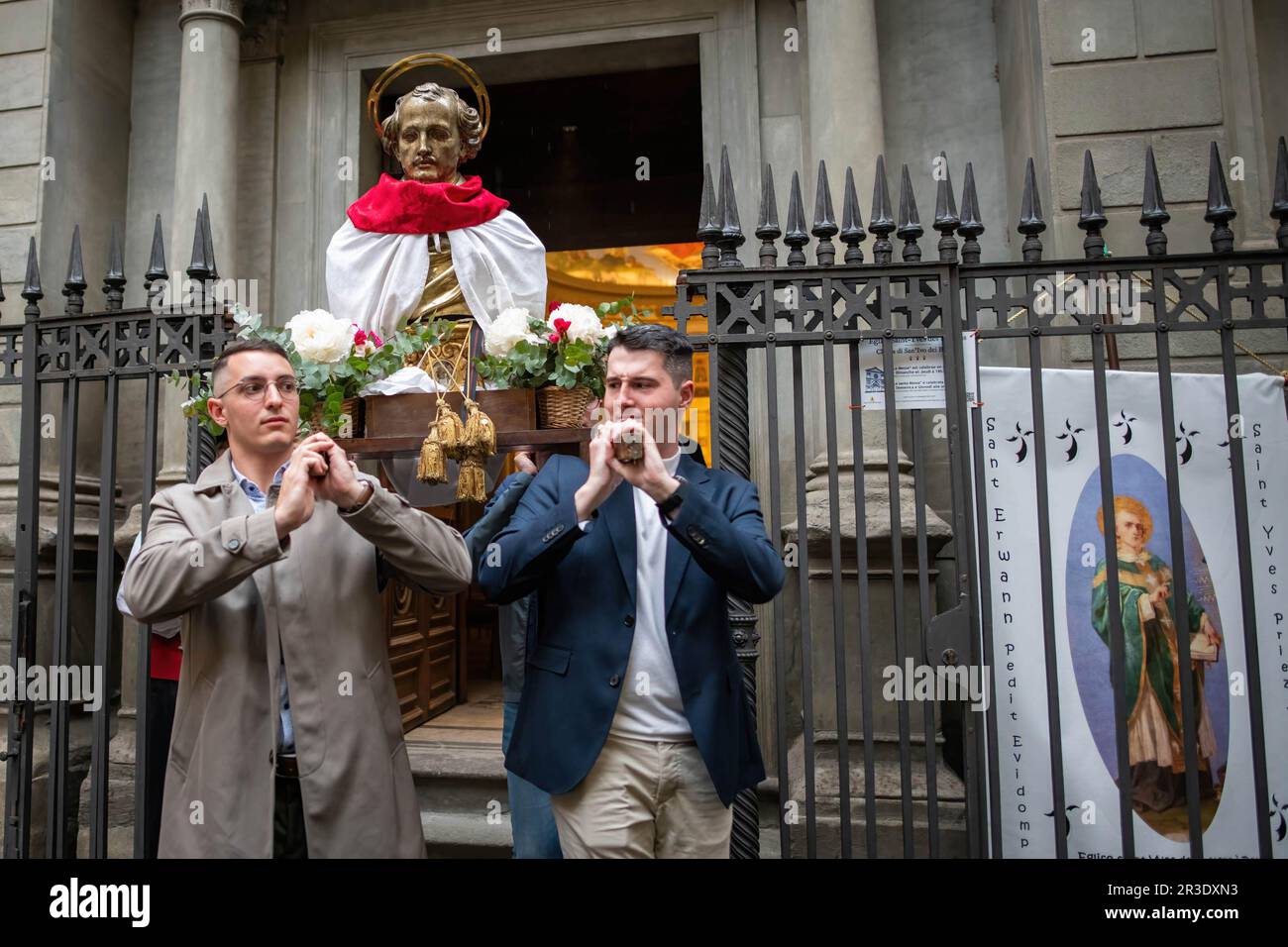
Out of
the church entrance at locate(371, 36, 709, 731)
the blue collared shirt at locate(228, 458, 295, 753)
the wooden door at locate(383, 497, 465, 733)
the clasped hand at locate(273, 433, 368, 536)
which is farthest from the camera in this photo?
the church entrance at locate(371, 36, 709, 731)

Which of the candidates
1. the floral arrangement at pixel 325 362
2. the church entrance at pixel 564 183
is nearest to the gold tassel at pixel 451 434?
the floral arrangement at pixel 325 362

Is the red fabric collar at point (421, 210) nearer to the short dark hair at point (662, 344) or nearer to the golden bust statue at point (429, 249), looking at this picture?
the golden bust statue at point (429, 249)

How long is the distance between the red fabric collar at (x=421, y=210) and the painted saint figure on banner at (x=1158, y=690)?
3146 millimetres

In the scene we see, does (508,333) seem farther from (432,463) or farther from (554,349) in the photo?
(432,463)

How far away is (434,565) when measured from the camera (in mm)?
2658

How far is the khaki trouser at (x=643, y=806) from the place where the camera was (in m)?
2.49

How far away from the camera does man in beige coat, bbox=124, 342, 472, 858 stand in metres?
2.47

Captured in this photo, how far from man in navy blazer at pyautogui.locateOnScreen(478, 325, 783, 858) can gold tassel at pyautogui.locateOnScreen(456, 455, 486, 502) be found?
725mm

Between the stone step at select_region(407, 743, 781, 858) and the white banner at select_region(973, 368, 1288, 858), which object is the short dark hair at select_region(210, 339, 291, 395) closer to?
the white banner at select_region(973, 368, 1288, 858)

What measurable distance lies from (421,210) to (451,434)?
5.39 feet

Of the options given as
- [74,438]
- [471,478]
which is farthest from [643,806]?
[74,438]

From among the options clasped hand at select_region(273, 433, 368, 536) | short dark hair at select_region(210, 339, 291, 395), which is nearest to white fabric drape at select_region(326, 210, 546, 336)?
short dark hair at select_region(210, 339, 291, 395)

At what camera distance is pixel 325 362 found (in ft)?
11.8
